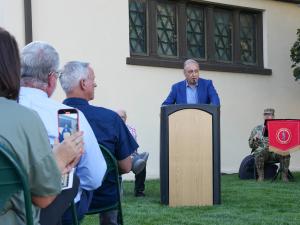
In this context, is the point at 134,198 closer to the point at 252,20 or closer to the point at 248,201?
the point at 248,201

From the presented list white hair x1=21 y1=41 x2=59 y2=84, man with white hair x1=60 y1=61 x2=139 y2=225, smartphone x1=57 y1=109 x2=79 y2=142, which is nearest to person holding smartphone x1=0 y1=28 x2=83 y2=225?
smartphone x1=57 y1=109 x2=79 y2=142

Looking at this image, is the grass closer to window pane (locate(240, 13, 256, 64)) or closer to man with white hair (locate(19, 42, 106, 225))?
man with white hair (locate(19, 42, 106, 225))

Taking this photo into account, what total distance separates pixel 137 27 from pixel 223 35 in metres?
2.28

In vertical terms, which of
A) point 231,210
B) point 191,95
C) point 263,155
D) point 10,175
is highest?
point 191,95

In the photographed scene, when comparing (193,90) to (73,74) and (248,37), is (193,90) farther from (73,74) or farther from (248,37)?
(248,37)

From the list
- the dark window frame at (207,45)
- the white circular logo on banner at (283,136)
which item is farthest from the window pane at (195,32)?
the white circular logo on banner at (283,136)

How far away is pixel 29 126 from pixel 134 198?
5.86 metres

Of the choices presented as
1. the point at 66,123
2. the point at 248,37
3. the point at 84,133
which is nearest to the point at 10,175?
the point at 66,123

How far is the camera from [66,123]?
9.40 feet

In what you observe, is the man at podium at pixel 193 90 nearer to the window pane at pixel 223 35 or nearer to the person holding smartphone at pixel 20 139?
the window pane at pixel 223 35

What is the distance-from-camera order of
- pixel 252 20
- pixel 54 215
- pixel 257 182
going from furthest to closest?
pixel 252 20 < pixel 257 182 < pixel 54 215

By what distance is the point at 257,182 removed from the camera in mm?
10133

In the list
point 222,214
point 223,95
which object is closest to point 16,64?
point 222,214

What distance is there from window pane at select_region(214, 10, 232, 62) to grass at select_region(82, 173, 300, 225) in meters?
4.37
